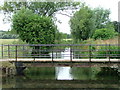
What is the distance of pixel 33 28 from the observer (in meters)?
12.1

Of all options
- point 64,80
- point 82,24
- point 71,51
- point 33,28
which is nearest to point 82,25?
point 82,24

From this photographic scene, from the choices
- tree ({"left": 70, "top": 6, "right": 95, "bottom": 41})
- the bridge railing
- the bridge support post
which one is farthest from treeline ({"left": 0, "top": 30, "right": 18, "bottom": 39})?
the bridge support post

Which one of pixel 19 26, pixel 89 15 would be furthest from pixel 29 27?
pixel 89 15

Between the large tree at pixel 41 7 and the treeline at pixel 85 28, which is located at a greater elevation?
the large tree at pixel 41 7

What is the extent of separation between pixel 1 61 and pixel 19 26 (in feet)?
13.9

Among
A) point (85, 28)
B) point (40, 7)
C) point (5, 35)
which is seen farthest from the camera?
point (85, 28)

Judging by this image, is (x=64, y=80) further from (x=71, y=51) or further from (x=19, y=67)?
(x=19, y=67)

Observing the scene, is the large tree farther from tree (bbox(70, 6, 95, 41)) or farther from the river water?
the river water

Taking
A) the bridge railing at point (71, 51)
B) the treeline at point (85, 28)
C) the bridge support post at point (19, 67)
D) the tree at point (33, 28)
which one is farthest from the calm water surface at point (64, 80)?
the treeline at point (85, 28)

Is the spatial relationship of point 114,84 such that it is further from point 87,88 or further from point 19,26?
point 19,26

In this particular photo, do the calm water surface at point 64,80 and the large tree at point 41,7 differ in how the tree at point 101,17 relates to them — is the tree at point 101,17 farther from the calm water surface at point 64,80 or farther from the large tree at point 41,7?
the calm water surface at point 64,80

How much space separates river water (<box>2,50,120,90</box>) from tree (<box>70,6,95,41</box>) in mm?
7691

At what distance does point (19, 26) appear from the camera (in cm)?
1235

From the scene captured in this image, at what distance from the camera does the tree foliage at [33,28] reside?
1209 cm
